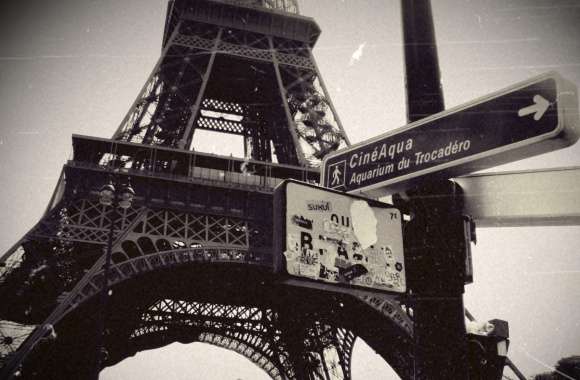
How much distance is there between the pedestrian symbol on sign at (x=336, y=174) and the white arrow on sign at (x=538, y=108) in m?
1.20

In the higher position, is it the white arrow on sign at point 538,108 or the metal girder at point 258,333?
the white arrow on sign at point 538,108

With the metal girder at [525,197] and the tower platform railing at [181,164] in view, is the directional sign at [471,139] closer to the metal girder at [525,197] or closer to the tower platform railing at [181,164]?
the metal girder at [525,197]

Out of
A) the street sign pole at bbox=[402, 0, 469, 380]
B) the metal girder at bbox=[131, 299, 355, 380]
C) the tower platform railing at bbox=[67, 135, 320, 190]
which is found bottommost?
the metal girder at bbox=[131, 299, 355, 380]

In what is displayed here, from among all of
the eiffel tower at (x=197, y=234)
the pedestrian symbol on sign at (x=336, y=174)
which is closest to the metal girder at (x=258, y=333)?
the eiffel tower at (x=197, y=234)

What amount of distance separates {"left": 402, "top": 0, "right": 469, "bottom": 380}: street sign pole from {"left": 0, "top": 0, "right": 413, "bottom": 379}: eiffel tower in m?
11.3

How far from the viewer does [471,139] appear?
264cm

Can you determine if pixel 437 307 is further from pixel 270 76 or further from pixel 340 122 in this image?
pixel 270 76

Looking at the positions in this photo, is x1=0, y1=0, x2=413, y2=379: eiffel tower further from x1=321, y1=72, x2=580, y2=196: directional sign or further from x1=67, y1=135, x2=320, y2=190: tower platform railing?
x1=321, y1=72, x2=580, y2=196: directional sign

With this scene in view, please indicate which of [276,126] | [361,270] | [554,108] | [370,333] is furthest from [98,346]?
[276,126]

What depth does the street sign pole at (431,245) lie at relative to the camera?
98.7 inches

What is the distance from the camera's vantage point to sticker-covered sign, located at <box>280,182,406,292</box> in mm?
2824

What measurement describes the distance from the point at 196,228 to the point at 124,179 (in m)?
4.06

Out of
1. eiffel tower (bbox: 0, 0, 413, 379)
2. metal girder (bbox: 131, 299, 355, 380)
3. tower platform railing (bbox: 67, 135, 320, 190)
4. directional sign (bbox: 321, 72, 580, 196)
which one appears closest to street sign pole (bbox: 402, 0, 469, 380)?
directional sign (bbox: 321, 72, 580, 196)

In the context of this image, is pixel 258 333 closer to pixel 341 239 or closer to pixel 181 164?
pixel 181 164
